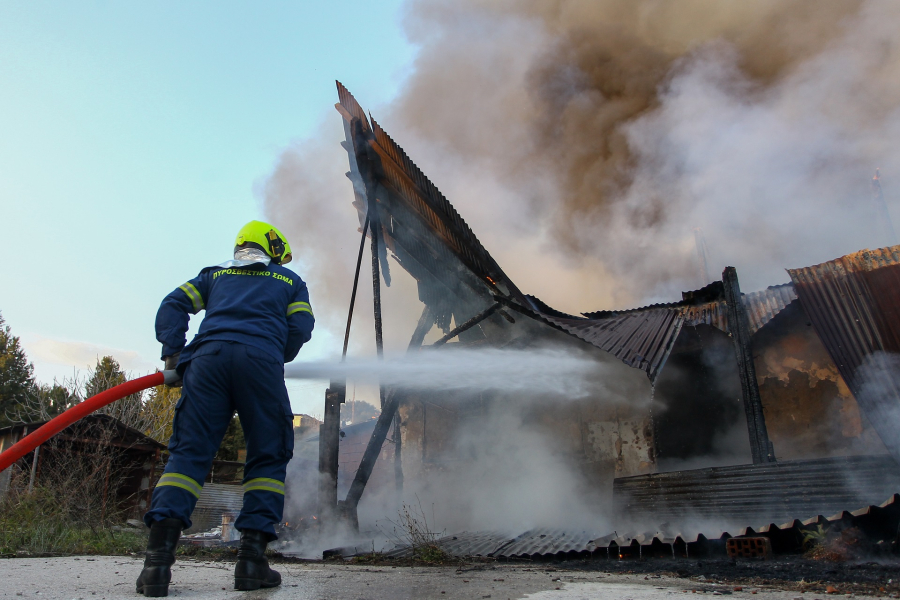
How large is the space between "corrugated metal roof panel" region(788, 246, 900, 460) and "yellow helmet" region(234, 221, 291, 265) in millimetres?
5091

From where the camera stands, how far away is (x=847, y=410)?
6629 millimetres

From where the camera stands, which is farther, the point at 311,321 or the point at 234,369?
the point at 311,321

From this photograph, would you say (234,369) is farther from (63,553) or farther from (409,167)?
(409,167)

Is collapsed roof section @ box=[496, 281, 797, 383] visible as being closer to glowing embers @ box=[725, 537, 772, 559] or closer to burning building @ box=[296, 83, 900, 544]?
burning building @ box=[296, 83, 900, 544]

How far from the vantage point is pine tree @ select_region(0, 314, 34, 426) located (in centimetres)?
2728

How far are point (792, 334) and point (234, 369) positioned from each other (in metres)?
7.51

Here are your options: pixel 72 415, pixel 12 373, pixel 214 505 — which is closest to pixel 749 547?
pixel 72 415

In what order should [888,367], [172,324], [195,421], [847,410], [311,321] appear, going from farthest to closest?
[847,410] < [888,367] < [311,321] < [172,324] < [195,421]

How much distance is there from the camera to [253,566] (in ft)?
6.94

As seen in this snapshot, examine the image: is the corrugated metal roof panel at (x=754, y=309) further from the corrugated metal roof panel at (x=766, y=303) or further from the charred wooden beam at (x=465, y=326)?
the charred wooden beam at (x=465, y=326)

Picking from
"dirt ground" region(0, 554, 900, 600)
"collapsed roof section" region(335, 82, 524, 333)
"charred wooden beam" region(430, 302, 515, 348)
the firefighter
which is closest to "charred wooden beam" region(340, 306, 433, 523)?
"charred wooden beam" region(430, 302, 515, 348)

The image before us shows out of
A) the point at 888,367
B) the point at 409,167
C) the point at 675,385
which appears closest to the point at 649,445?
the point at 675,385

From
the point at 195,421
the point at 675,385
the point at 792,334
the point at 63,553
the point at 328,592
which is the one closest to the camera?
the point at 328,592

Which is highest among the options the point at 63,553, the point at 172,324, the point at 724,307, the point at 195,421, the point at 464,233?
the point at 464,233
